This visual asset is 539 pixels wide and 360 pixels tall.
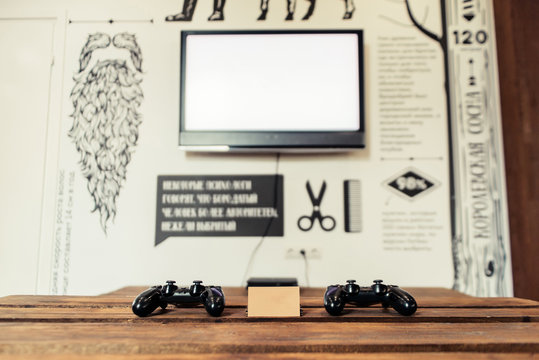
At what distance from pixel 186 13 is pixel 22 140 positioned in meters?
1.17

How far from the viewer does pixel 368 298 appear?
91cm

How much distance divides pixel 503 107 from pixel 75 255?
8.04 feet

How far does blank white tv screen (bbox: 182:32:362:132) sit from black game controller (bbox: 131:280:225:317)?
46.1 inches

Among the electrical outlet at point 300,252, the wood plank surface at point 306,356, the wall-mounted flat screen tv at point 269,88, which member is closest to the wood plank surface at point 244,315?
the wood plank surface at point 306,356

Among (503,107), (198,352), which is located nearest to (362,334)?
(198,352)

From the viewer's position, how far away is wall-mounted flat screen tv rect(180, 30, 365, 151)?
1.95 meters

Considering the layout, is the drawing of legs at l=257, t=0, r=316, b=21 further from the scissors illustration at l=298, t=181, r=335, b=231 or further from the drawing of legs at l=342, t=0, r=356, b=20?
the scissors illustration at l=298, t=181, r=335, b=231

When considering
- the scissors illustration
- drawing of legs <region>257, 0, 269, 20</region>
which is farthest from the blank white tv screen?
the scissors illustration

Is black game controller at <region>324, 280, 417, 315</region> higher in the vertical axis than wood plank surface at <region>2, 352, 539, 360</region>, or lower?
higher

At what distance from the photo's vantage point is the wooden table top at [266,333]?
0.63 metres

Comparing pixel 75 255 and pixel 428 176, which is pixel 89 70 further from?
pixel 428 176

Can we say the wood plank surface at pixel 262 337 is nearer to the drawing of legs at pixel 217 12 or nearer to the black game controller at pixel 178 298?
the black game controller at pixel 178 298

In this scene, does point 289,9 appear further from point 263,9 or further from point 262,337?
point 262,337

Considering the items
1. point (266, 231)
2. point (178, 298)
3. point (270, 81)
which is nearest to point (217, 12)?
point (270, 81)
